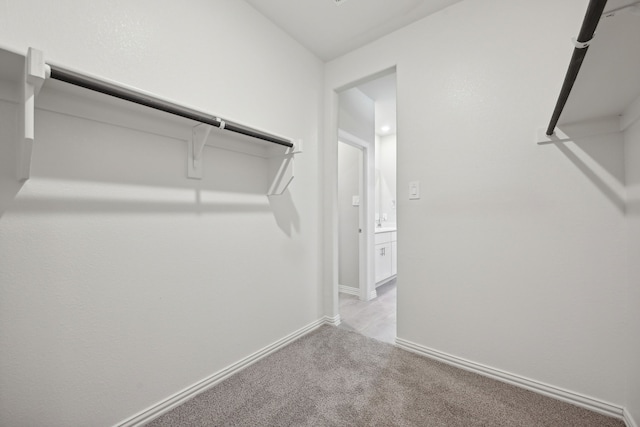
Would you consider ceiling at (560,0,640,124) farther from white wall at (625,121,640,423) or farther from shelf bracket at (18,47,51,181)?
shelf bracket at (18,47,51,181)

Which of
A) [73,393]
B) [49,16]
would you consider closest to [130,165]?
[49,16]

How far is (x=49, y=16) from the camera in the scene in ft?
3.31

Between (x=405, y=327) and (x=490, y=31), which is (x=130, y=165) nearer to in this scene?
(x=405, y=327)

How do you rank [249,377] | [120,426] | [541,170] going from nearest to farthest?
[120,426]
[541,170]
[249,377]

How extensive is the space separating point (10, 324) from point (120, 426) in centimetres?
64

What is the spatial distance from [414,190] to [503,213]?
1.86 feet

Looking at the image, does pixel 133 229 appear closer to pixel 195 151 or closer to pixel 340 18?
pixel 195 151

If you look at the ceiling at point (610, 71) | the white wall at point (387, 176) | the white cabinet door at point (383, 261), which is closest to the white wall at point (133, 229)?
the ceiling at point (610, 71)

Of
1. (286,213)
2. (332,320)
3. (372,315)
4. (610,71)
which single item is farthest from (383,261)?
(610,71)

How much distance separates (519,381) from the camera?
150 centimetres

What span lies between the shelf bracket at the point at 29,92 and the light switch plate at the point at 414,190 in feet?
6.33

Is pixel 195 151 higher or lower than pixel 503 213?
higher

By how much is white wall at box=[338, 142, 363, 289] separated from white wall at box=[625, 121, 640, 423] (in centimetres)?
231

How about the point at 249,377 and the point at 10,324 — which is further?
the point at 249,377
